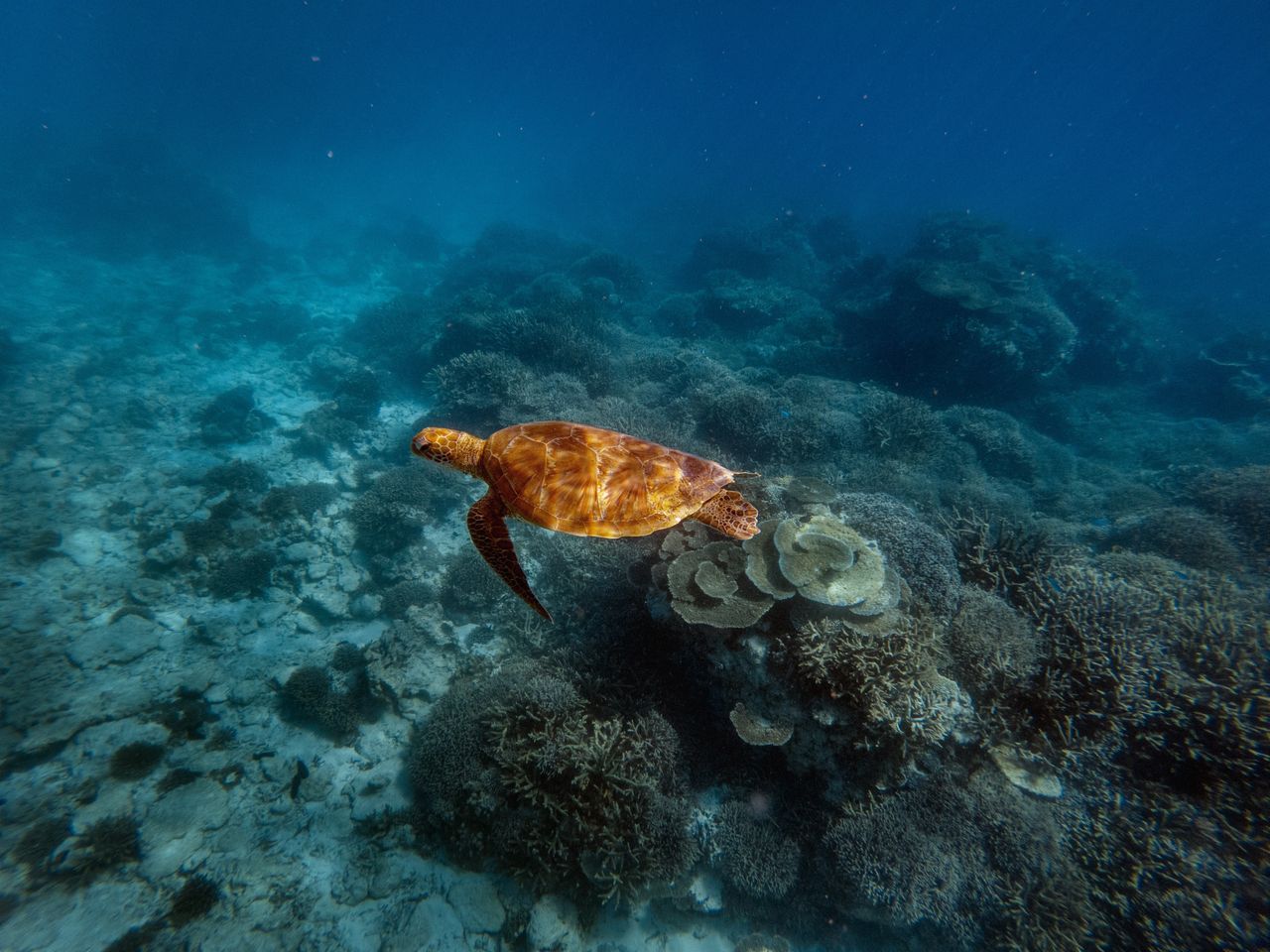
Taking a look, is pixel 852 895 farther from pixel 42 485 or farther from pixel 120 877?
pixel 42 485

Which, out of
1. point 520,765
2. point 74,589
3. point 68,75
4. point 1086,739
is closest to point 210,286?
point 74,589

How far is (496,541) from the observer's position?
13.0 ft

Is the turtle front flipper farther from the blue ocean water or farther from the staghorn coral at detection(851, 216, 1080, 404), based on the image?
the staghorn coral at detection(851, 216, 1080, 404)

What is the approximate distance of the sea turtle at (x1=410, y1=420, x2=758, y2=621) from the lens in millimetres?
3826

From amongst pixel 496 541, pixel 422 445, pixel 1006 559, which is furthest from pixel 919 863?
pixel 422 445

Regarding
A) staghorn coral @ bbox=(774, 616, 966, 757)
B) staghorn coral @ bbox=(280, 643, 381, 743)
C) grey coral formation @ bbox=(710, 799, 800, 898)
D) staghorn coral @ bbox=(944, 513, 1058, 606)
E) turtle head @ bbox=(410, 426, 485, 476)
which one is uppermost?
turtle head @ bbox=(410, 426, 485, 476)

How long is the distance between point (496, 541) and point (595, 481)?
99 centimetres

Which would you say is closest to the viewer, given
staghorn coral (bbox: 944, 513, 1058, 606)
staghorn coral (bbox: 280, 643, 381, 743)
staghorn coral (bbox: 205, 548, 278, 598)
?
staghorn coral (bbox: 944, 513, 1058, 606)

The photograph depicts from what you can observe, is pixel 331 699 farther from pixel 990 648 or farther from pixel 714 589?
pixel 990 648

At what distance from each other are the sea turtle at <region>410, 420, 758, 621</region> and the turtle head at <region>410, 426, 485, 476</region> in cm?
1

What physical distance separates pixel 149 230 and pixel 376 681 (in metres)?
37.9

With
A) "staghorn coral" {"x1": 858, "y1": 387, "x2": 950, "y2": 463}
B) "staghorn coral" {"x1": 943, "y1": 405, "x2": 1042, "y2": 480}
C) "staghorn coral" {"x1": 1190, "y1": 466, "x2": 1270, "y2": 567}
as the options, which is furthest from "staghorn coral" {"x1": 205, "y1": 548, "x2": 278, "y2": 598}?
"staghorn coral" {"x1": 1190, "y1": 466, "x2": 1270, "y2": 567}

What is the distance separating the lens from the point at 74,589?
7828 millimetres

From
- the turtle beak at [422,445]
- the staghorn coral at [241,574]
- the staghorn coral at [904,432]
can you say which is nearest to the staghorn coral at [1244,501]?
the staghorn coral at [904,432]
